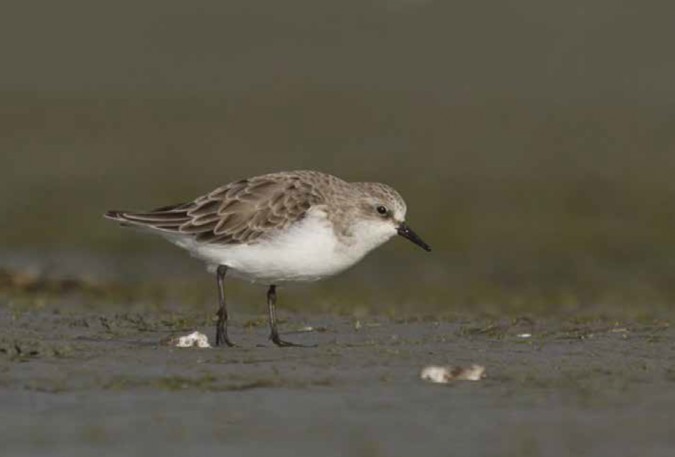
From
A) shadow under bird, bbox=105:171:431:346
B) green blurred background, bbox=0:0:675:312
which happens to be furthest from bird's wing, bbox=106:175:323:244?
green blurred background, bbox=0:0:675:312

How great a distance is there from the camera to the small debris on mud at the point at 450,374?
33.1ft

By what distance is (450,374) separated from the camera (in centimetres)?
1011

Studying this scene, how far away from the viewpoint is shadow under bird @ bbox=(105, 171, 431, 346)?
40.2 feet

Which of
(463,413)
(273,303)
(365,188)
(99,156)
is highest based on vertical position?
(99,156)

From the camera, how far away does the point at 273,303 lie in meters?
12.6

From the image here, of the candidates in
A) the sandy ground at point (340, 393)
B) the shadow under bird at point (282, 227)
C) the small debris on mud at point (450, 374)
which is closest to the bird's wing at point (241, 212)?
the shadow under bird at point (282, 227)

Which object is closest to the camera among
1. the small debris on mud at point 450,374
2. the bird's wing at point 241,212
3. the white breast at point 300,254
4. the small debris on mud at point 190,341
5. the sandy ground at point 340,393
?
the sandy ground at point 340,393

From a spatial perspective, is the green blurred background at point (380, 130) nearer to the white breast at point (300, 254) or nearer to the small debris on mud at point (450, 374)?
the white breast at point (300, 254)

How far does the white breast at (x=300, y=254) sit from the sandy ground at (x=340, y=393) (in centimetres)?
52

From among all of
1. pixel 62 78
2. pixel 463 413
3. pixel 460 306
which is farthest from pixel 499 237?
pixel 62 78

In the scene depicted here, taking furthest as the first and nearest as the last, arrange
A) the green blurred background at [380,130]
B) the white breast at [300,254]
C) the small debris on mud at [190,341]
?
1. the green blurred background at [380,130]
2. the white breast at [300,254]
3. the small debris on mud at [190,341]

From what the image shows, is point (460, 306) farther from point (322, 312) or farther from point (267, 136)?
point (267, 136)

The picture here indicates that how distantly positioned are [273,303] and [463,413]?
358cm

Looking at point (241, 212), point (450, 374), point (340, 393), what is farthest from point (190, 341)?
point (450, 374)
